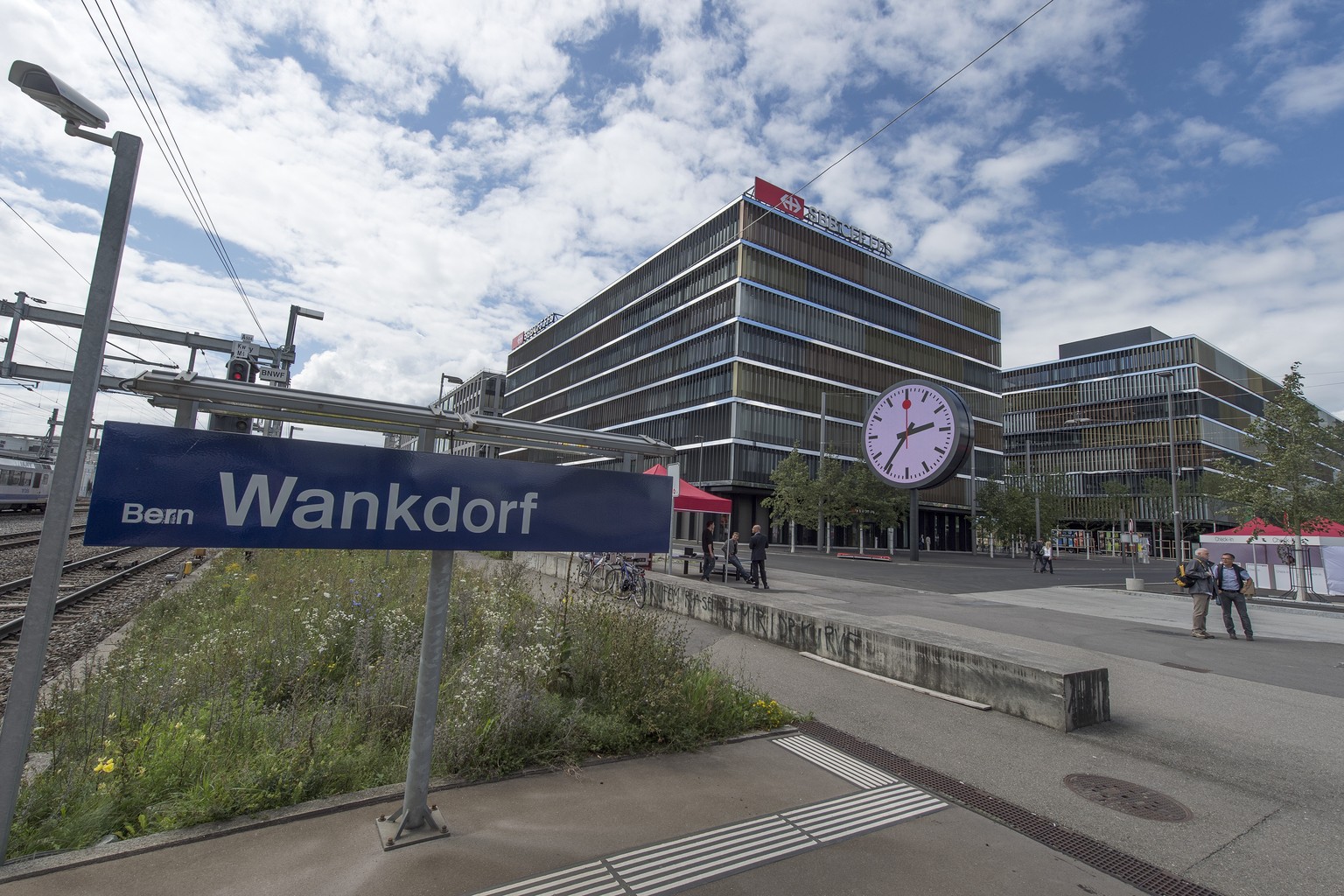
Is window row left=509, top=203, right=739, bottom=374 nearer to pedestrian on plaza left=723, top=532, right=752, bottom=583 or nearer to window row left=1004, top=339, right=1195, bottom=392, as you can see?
pedestrian on plaza left=723, top=532, right=752, bottom=583

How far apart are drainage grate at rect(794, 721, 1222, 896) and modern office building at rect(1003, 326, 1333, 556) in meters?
72.2

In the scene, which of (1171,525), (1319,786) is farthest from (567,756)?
(1171,525)

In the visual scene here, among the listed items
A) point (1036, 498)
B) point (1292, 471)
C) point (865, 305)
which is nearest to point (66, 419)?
point (1292, 471)

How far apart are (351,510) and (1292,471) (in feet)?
92.9

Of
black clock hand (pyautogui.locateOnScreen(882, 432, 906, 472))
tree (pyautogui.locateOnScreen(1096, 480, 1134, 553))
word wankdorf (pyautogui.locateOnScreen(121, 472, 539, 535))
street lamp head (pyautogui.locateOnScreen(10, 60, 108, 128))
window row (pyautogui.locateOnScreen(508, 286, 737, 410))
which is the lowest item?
word wankdorf (pyautogui.locateOnScreen(121, 472, 539, 535))

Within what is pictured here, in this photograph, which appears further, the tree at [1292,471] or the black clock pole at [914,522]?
the black clock pole at [914,522]

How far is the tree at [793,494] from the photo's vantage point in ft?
140

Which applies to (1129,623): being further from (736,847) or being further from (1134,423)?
(1134,423)

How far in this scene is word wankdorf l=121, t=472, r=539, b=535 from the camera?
2.50 meters

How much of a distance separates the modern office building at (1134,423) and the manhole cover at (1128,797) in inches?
2818

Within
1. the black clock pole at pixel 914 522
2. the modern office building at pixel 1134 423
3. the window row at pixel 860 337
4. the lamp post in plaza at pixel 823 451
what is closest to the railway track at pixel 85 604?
the black clock pole at pixel 914 522

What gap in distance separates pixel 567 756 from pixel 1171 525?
8682cm

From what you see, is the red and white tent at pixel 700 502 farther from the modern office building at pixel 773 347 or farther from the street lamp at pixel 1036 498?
the street lamp at pixel 1036 498

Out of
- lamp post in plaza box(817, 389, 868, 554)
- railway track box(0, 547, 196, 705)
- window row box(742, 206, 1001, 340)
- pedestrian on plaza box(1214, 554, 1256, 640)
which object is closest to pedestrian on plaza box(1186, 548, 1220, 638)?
pedestrian on plaza box(1214, 554, 1256, 640)
